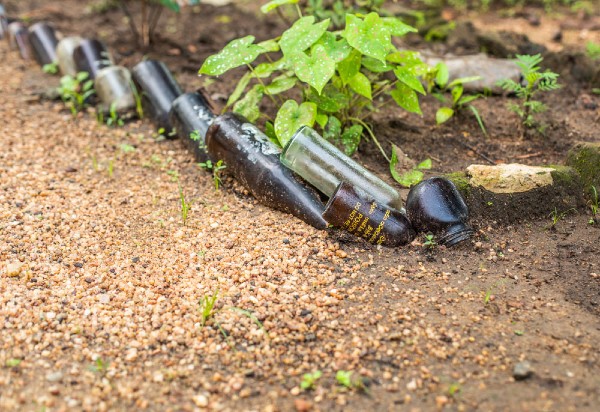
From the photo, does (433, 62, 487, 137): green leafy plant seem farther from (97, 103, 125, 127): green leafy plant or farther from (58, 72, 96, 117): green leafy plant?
(58, 72, 96, 117): green leafy plant

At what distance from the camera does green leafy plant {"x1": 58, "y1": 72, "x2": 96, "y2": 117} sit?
4125 mm

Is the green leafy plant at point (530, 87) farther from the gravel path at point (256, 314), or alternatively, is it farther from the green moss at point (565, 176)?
the gravel path at point (256, 314)

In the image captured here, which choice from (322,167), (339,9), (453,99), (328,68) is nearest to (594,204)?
(453,99)

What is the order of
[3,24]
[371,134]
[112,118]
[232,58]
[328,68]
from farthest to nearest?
[3,24], [112,118], [371,134], [232,58], [328,68]

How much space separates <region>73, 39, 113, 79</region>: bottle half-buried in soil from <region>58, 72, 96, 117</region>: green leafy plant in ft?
0.21

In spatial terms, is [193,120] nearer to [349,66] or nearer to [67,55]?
[349,66]

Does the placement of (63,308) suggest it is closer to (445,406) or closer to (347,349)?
(347,349)

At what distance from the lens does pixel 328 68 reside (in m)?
2.80

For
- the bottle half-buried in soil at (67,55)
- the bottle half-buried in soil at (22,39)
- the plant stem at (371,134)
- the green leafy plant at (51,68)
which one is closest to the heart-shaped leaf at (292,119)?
the plant stem at (371,134)

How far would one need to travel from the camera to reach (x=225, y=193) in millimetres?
3227

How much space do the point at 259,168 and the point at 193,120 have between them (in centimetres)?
68

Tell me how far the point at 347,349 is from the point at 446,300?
1.59 ft

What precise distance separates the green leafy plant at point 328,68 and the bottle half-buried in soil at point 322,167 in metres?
0.11

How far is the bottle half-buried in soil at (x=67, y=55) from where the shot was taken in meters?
4.48
